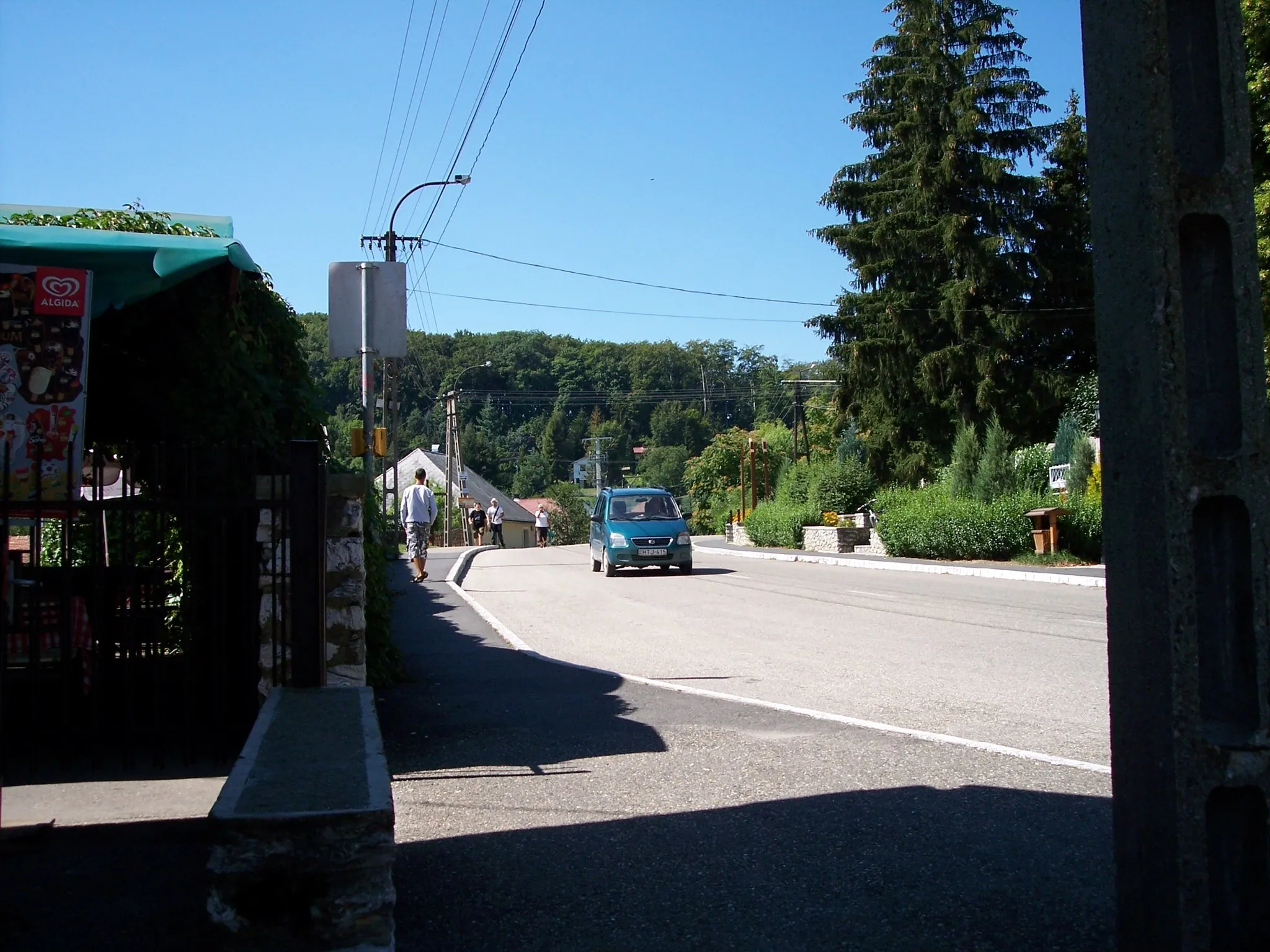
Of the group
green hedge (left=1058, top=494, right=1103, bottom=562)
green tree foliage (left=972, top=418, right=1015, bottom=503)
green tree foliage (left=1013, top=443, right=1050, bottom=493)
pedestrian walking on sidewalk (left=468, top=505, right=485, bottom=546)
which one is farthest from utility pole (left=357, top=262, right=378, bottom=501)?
pedestrian walking on sidewalk (left=468, top=505, right=485, bottom=546)

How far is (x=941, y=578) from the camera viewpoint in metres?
22.0

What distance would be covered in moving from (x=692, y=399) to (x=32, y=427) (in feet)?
289

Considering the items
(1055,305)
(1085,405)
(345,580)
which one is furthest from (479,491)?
(345,580)

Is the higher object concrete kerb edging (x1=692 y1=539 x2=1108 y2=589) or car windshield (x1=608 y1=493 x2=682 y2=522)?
car windshield (x1=608 y1=493 x2=682 y2=522)

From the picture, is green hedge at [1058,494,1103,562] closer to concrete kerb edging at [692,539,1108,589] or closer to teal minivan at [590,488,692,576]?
concrete kerb edging at [692,539,1108,589]

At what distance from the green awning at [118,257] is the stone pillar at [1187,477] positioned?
4.32 metres

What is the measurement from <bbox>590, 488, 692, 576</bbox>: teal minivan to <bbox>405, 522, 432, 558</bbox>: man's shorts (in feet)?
14.0

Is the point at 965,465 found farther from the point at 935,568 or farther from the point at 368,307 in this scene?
the point at 368,307

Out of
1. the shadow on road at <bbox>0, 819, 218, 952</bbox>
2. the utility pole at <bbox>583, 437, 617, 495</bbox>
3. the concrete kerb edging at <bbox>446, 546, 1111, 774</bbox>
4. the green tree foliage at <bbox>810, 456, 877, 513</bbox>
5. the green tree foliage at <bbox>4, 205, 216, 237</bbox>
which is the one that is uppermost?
the utility pole at <bbox>583, 437, 617, 495</bbox>

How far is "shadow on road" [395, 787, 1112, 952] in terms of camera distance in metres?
3.95

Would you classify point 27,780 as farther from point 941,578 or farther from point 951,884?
point 941,578

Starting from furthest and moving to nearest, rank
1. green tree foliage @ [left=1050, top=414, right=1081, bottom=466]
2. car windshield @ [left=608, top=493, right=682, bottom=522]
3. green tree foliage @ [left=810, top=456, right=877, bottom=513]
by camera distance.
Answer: green tree foliage @ [left=810, top=456, right=877, bottom=513], green tree foliage @ [left=1050, top=414, right=1081, bottom=466], car windshield @ [left=608, top=493, right=682, bottom=522]

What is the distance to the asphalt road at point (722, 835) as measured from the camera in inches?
158

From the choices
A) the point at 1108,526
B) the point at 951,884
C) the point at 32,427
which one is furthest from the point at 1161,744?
the point at 32,427
